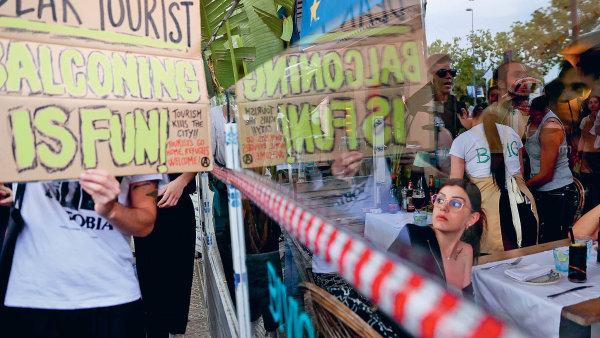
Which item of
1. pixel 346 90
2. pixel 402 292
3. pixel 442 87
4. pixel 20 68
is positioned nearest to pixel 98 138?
pixel 20 68

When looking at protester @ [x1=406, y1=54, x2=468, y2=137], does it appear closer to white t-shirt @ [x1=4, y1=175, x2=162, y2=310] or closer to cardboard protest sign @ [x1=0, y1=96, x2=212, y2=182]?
cardboard protest sign @ [x1=0, y1=96, x2=212, y2=182]

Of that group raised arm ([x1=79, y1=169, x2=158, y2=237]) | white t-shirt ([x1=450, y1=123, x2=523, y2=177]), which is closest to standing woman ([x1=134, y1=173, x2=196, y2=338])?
raised arm ([x1=79, y1=169, x2=158, y2=237])

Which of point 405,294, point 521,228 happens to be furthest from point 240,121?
point 521,228

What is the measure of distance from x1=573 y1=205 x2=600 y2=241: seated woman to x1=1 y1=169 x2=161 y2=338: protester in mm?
2726

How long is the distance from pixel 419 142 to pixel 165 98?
49.1 inches

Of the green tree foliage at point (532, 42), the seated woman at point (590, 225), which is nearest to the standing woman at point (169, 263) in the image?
the seated woman at point (590, 225)

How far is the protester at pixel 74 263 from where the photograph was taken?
151cm

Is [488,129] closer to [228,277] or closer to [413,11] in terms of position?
[413,11]

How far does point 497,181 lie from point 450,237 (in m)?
1.43

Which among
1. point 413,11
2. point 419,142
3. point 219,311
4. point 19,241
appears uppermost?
point 413,11

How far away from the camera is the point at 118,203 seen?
1559 millimetres

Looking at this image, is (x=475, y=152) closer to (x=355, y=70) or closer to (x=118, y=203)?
(x=355, y=70)

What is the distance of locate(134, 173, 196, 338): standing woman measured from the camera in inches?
108

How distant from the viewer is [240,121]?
2184 mm
